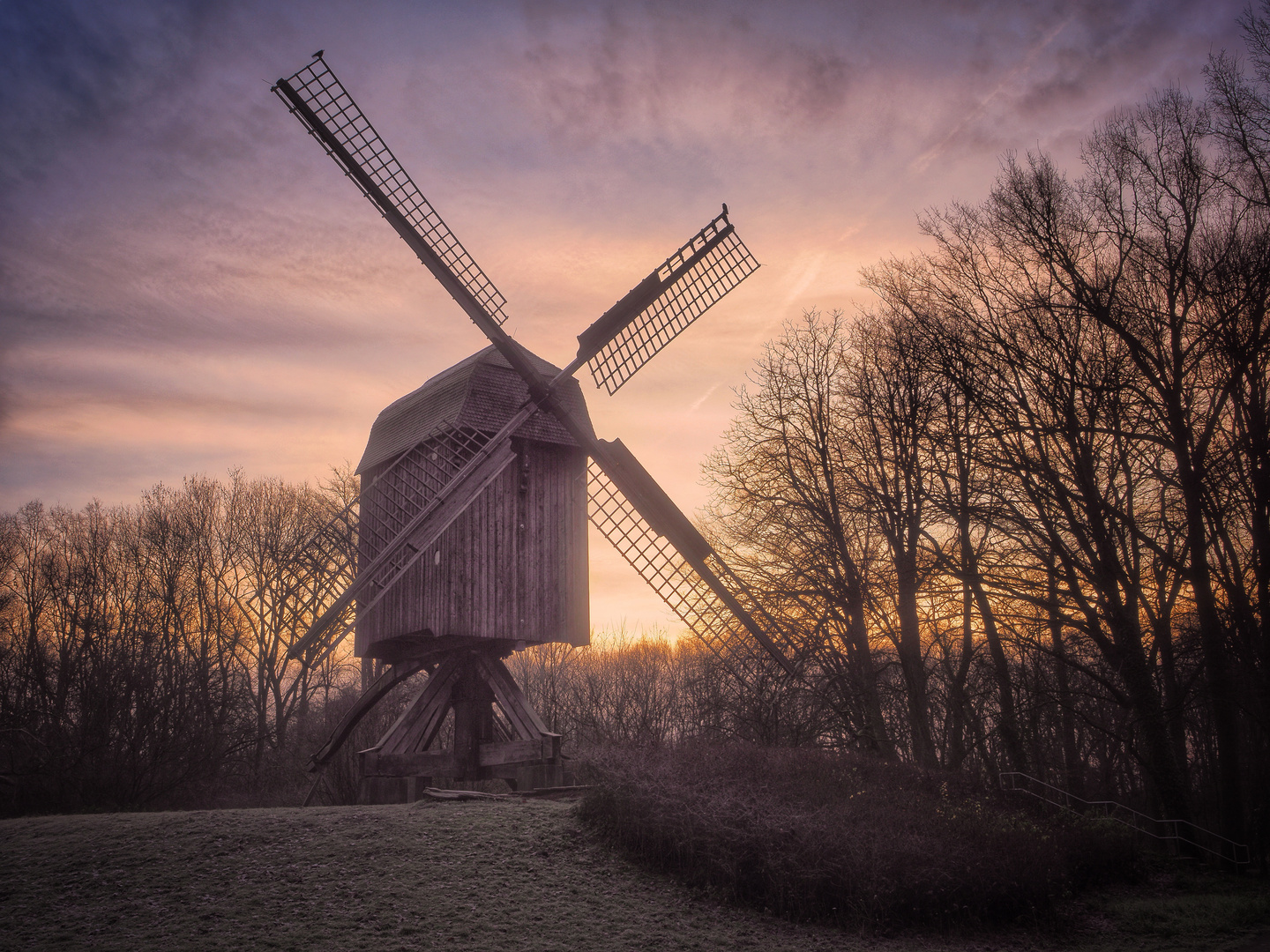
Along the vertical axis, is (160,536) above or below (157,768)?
above

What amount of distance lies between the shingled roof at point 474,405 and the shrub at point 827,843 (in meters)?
6.68

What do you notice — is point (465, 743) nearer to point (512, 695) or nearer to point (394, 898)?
point (512, 695)

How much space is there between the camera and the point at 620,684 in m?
35.3

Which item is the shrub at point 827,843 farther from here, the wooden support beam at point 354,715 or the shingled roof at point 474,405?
the shingled roof at point 474,405

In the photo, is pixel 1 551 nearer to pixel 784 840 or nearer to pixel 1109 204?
pixel 784 840

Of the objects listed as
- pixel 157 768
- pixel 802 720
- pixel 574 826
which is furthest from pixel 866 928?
pixel 157 768

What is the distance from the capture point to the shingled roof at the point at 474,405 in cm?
1599

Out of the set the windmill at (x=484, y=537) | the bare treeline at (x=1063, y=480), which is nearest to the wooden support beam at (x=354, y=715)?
the windmill at (x=484, y=537)

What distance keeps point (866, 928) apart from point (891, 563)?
11.3m

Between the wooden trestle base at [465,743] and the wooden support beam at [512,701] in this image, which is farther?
the wooden support beam at [512,701]

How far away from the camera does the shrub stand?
10141 millimetres

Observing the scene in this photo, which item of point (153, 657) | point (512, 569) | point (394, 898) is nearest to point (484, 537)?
point (512, 569)

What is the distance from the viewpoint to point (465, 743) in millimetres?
16188

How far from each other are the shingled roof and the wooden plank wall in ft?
1.94
